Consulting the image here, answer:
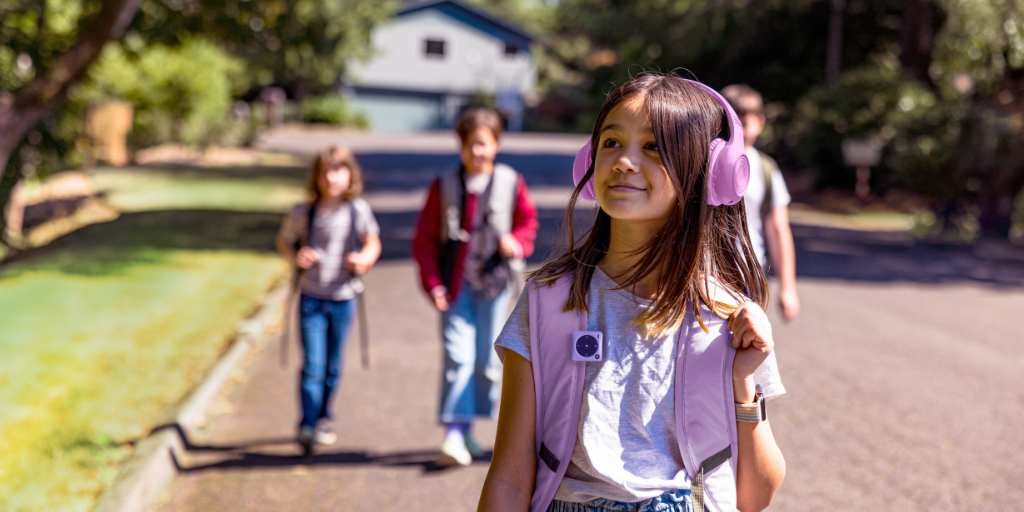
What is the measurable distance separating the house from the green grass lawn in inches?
1860

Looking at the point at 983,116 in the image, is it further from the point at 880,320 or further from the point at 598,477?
the point at 598,477

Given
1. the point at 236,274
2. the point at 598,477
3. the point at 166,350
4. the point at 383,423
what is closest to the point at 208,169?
the point at 236,274

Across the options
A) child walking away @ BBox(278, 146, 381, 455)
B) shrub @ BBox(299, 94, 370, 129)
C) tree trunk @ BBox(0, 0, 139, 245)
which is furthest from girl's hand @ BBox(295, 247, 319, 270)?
shrub @ BBox(299, 94, 370, 129)

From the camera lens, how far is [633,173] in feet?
8.29

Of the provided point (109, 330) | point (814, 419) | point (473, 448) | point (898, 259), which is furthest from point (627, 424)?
point (898, 259)

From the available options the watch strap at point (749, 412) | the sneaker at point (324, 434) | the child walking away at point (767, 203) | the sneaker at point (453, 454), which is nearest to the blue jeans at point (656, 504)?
the watch strap at point (749, 412)

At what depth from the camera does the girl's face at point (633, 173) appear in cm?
253

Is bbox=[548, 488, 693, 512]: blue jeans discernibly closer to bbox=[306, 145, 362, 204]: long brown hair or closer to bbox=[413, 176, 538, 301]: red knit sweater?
bbox=[413, 176, 538, 301]: red knit sweater

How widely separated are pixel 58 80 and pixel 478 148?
8.56m

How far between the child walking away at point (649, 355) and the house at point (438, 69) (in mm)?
64396

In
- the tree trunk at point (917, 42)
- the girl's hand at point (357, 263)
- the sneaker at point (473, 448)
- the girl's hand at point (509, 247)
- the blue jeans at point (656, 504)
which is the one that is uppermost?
the tree trunk at point (917, 42)

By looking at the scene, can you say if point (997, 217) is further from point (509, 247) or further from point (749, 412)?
point (749, 412)

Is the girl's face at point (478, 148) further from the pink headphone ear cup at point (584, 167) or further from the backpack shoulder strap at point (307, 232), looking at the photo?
the pink headphone ear cup at point (584, 167)

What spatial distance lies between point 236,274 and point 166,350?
4.34 m
